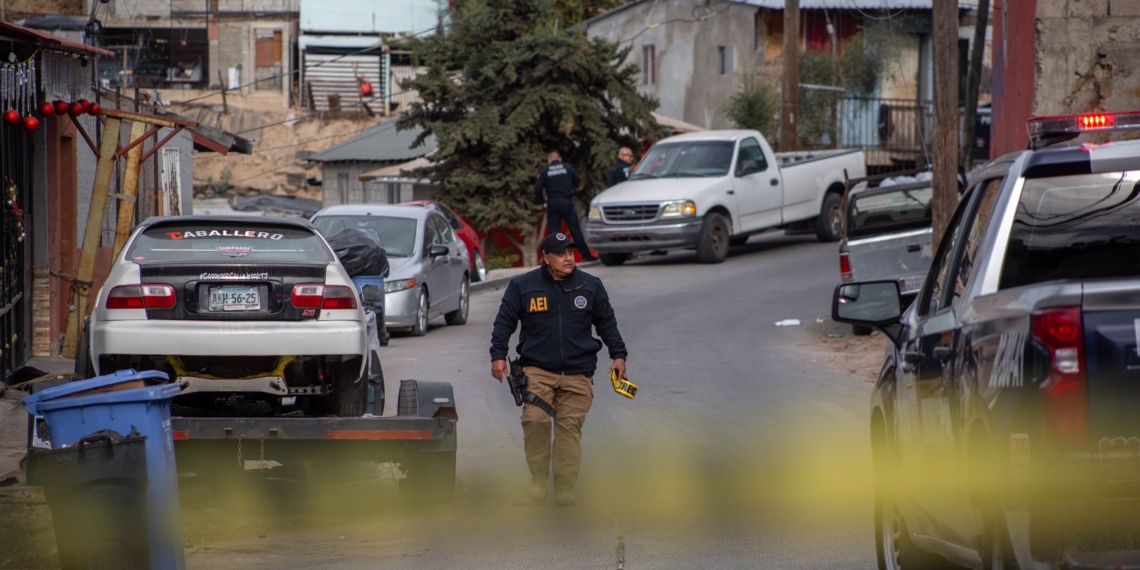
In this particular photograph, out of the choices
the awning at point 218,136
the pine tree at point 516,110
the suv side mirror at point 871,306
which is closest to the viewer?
the suv side mirror at point 871,306

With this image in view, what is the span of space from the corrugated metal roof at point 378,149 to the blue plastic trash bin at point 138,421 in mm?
32703

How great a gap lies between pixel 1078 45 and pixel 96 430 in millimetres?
12698

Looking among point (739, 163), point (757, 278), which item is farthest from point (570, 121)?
point (757, 278)

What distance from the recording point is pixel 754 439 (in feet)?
35.9

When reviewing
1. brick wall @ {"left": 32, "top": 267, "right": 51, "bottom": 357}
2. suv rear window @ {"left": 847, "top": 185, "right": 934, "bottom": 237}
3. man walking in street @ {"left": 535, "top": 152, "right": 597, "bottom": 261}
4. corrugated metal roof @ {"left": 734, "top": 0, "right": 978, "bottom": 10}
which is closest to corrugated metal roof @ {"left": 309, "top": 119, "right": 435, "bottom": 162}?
corrugated metal roof @ {"left": 734, "top": 0, "right": 978, "bottom": 10}

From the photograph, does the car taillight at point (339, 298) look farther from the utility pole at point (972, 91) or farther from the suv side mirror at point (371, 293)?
the utility pole at point (972, 91)

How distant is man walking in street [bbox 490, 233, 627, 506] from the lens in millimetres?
8961

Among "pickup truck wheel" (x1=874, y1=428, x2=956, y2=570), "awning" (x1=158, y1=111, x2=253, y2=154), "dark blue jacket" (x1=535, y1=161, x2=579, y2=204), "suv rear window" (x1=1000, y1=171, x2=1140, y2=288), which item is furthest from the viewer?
"dark blue jacket" (x1=535, y1=161, x2=579, y2=204)

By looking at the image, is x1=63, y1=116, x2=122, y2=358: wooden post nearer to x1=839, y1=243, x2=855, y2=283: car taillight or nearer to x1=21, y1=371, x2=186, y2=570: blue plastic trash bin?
x1=839, y1=243, x2=855, y2=283: car taillight

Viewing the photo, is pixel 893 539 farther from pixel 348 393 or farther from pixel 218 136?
pixel 218 136

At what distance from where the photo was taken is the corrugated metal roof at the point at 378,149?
1569 inches

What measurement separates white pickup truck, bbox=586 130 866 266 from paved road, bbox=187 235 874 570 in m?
6.50


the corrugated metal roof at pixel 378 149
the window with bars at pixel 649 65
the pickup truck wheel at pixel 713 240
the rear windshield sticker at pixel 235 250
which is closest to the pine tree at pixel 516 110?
the corrugated metal roof at pixel 378 149

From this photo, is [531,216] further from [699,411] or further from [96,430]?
[96,430]
